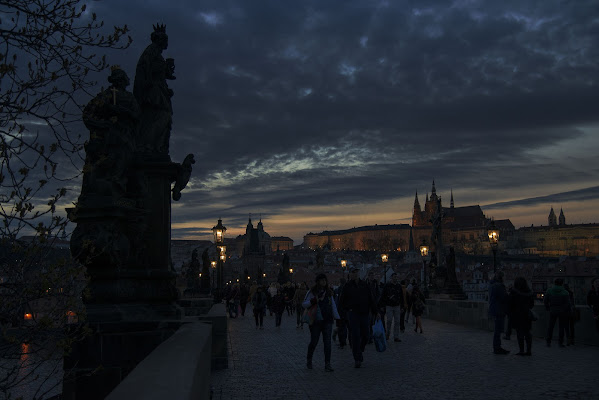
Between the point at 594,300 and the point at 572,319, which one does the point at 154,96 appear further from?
the point at 572,319

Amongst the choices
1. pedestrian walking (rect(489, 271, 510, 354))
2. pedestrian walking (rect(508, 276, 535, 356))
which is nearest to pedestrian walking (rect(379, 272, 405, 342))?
pedestrian walking (rect(489, 271, 510, 354))

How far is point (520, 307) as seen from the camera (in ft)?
40.9

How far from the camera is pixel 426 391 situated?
8227mm

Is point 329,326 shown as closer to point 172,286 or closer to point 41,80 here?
point 172,286

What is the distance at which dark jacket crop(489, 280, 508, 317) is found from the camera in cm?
1276

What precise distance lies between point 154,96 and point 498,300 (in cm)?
808

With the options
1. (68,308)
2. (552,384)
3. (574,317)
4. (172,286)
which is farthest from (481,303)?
(68,308)

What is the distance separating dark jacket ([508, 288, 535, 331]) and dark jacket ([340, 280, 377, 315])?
3005mm

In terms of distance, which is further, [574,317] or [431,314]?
[431,314]

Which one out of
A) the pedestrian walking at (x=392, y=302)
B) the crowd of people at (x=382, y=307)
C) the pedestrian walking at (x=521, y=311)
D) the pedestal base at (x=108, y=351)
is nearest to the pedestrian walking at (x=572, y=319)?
the crowd of people at (x=382, y=307)

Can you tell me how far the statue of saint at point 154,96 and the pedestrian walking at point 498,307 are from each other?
744 centimetres

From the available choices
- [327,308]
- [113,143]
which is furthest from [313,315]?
[113,143]

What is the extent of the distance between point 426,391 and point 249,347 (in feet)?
24.6

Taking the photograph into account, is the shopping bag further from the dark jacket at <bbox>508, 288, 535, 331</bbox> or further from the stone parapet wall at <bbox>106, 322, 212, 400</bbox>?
the stone parapet wall at <bbox>106, 322, 212, 400</bbox>
